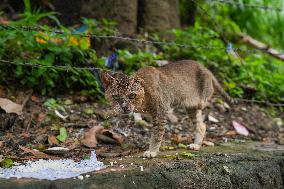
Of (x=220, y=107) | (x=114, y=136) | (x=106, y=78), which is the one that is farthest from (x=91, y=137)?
(x=220, y=107)

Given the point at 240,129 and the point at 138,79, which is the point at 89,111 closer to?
the point at 138,79

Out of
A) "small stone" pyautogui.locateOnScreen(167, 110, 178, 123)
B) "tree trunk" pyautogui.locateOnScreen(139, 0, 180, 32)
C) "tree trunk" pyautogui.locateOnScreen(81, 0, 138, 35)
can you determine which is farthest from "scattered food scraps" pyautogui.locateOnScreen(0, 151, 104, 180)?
"tree trunk" pyautogui.locateOnScreen(139, 0, 180, 32)

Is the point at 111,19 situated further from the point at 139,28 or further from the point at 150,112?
the point at 150,112

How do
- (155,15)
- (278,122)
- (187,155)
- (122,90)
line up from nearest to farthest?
(187,155) → (122,90) → (278,122) → (155,15)

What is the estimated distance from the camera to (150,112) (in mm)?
4273

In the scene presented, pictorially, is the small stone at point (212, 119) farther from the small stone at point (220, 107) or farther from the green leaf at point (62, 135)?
the green leaf at point (62, 135)

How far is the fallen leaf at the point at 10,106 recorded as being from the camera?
4594 millimetres

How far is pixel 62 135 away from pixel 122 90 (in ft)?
2.92

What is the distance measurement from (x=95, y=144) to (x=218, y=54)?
3.30m

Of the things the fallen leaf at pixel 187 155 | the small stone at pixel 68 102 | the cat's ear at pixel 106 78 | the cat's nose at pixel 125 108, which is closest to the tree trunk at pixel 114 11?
the small stone at pixel 68 102

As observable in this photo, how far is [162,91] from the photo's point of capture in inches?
174

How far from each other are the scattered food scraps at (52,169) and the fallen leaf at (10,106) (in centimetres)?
140

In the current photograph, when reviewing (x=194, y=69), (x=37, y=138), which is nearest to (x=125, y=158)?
(x=37, y=138)

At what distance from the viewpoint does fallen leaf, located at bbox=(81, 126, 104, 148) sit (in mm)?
4215
